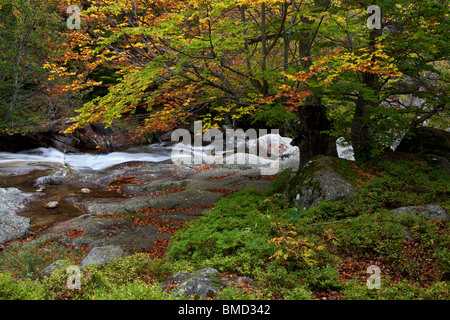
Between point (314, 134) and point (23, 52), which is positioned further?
point (23, 52)

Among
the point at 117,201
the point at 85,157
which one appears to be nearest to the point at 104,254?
the point at 117,201

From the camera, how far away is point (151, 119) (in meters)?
9.53

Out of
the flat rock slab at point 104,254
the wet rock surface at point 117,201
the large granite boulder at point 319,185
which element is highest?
the large granite boulder at point 319,185

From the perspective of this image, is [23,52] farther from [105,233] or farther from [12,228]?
[105,233]

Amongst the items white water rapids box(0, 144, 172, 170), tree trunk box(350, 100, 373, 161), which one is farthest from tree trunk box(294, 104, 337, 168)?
white water rapids box(0, 144, 172, 170)

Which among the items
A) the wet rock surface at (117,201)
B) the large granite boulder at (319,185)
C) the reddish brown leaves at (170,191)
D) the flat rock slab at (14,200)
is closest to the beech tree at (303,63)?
the large granite boulder at (319,185)

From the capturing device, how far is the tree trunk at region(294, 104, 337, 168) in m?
10.0

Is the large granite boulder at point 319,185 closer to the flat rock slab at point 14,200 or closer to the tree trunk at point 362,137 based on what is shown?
the tree trunk at point 362,137

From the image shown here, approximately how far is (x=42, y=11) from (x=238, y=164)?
47.4 feet

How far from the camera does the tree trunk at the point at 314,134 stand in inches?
395

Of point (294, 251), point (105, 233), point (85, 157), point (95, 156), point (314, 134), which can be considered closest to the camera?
point (294, 251)

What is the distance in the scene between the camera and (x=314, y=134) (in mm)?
10328

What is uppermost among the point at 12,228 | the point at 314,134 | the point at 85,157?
the point at 314,134
